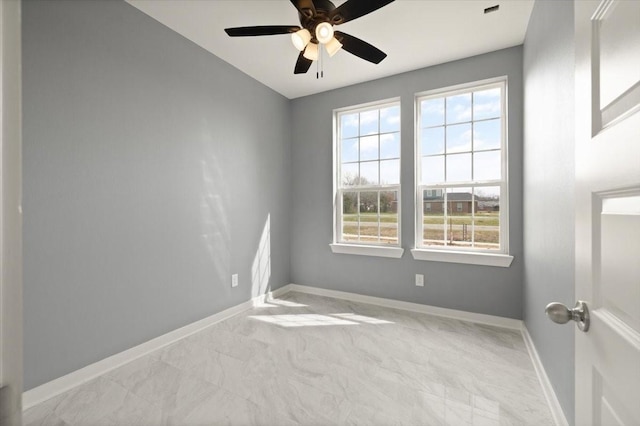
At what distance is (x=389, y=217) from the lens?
3.46 meters

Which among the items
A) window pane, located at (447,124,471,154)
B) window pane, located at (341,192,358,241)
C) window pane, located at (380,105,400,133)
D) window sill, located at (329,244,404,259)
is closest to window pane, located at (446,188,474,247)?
window pane, located at (447,124,471,154)

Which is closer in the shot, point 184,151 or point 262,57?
point 184,151

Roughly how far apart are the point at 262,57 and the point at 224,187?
4.63 ft

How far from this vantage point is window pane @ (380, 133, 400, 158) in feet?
11.2

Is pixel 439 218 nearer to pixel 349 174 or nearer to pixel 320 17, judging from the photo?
pixel 349 174

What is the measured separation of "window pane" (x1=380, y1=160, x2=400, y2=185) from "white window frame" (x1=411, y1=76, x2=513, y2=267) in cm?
23

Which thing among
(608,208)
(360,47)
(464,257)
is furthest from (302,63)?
(464,257)

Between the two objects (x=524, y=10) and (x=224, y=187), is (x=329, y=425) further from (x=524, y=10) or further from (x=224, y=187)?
(x=524, y=10)

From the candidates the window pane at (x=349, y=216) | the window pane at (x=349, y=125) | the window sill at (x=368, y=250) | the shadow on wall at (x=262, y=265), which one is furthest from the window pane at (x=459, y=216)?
the shadow on wall at (x=262, y=265)

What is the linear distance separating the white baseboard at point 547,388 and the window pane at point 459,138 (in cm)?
188

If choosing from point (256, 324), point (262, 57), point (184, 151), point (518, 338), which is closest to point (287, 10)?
point (262, 57)

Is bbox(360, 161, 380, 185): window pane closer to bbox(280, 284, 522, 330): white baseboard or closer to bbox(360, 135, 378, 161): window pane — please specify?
bbox(360, 135, 378, 161): window pane

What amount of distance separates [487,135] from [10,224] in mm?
3456

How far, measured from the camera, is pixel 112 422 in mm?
1569
